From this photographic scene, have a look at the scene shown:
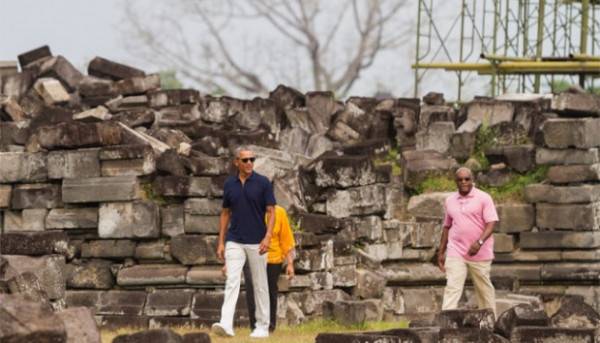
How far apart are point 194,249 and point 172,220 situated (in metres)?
0.44

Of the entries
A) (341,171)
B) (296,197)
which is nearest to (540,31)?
(341,171)

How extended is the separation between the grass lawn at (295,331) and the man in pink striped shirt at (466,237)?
86 centimetres

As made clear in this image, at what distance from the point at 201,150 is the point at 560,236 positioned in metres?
5.20

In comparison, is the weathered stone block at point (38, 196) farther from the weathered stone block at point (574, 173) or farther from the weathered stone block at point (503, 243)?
the weathered stone block at point (574, 173)

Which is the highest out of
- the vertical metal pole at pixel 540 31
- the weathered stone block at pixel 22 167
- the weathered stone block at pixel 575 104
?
the vertical metal pole at pixel 540 31

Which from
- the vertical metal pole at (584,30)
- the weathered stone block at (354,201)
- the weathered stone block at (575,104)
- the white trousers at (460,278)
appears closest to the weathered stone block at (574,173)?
the weathered stone block at (575,104)

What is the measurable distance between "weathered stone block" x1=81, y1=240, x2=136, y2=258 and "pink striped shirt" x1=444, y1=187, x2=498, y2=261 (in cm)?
414

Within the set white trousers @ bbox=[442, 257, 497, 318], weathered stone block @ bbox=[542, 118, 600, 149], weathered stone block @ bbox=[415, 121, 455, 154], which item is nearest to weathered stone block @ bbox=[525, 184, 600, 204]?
weathered stone block @ bbox=[542, 118, 600, 149]

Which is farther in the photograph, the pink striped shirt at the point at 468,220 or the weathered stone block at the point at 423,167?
the weathered stone block at the point at 423,167

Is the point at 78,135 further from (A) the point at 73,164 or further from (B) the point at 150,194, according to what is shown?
(B) the point at 150,194

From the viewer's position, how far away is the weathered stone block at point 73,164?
750 inches

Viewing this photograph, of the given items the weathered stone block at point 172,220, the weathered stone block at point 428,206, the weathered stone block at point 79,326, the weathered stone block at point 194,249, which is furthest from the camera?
the weathered stone block at point 428,206

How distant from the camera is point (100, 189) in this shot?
19047 mm

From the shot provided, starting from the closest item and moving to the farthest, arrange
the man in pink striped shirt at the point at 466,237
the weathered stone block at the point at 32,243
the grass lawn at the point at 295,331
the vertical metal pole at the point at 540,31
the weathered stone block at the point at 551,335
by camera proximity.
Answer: the weathered stone block at the point at 551,335
the grass lawn at the point at 295,331
the man in pink striped shirt at the point at 466,237
the weathered stone block at the point at 32,243
the vertical metal pole at the point at 540,31
